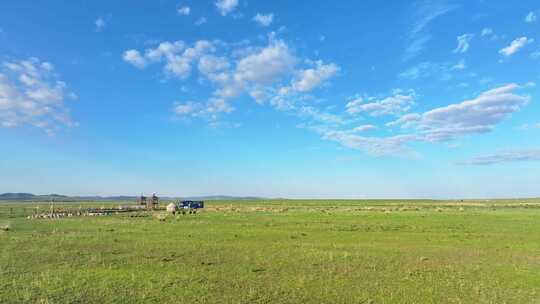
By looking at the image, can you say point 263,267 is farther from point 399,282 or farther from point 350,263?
point 399,282

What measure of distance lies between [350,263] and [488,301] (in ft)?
20.1

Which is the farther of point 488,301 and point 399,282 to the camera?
point 399,282

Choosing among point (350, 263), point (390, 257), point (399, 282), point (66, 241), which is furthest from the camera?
point (66, 241)

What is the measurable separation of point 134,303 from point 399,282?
892cm

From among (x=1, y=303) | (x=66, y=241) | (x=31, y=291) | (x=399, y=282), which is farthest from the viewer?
(x=66, y=241)

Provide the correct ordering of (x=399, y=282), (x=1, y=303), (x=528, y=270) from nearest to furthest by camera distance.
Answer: (x=1, y=303)
(x=399, y=282)
(x=528, y=270)

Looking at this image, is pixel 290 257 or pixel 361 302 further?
pixel 290 257

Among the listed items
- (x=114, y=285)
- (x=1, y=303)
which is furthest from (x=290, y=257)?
(x=1, y=303)

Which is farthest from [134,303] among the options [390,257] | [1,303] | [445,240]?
[445,240]

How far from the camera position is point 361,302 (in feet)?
34.2

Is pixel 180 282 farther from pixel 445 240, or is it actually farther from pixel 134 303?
pixel 445 240

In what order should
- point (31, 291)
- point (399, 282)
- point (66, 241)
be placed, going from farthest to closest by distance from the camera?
1. point (66, 241)
2. point (399, 282)
3. point (31, 291)

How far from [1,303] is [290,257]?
449 inches

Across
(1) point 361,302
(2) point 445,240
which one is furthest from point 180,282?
(2) point 445,240
